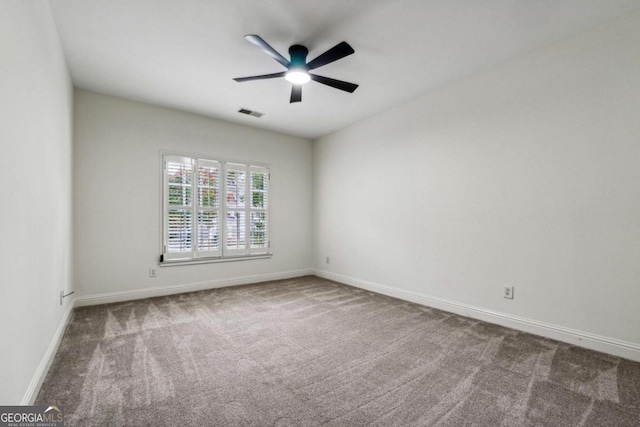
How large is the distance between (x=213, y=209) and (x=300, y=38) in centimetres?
291

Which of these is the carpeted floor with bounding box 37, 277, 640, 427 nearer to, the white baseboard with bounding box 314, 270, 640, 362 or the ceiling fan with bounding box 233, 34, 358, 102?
the white baseboard with bounding box 314, 270, 640, 362

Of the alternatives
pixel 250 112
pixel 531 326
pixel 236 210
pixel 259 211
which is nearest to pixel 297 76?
pixel 250 112

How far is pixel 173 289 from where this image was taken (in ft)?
13.8

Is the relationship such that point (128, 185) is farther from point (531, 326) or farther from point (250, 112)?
point (531, 326)

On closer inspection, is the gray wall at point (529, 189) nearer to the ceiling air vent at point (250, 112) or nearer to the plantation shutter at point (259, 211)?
the ceiling air vent at point (250, 112)

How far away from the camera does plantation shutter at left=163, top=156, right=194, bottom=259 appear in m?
4.18

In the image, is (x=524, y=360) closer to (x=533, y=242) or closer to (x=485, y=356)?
(x=485, y=356)

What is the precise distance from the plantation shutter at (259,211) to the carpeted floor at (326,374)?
1.83 metres

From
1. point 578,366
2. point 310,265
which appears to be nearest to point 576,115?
point 578,366

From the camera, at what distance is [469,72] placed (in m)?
3.19

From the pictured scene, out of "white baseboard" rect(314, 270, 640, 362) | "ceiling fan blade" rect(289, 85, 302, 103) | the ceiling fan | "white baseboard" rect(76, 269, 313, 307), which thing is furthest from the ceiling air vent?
"white baseboard" rect(314, 270, 640, 362)
